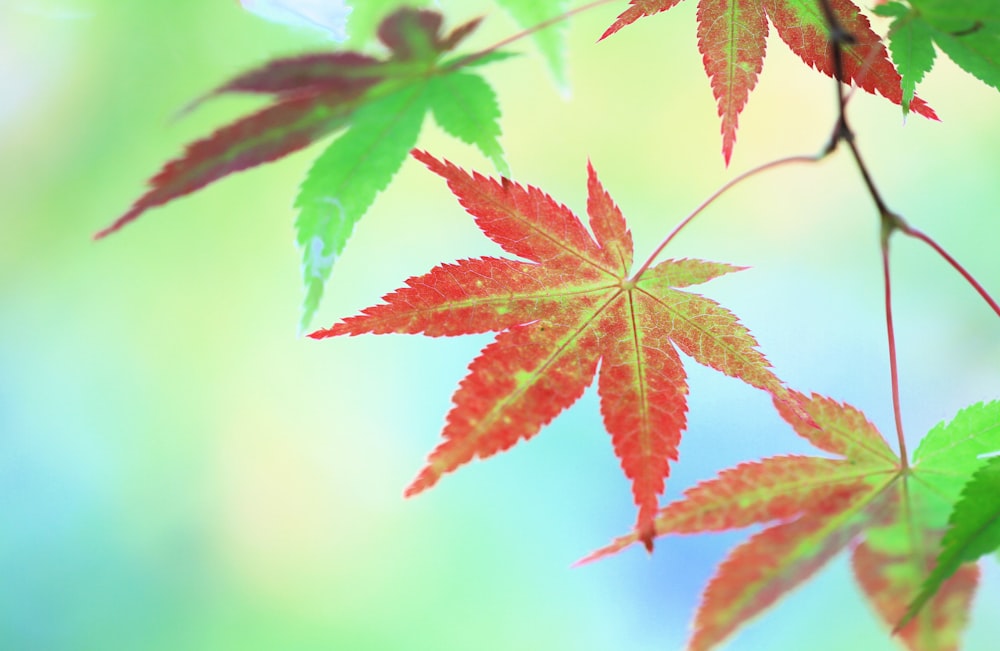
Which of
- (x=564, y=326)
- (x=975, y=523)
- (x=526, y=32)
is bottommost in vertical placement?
(x=975, y=523)

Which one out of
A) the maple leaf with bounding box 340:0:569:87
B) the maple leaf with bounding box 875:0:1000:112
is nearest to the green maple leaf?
the maple leaf with bounding box 875:0:1000:112

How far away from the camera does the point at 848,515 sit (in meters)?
0.54

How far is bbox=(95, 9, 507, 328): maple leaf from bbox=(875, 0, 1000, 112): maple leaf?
0.76ft

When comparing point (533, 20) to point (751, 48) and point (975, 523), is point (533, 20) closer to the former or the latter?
point (751, 48)

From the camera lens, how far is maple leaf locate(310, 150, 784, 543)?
0.46 m

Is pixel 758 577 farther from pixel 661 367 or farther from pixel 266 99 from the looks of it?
pixel 266 99

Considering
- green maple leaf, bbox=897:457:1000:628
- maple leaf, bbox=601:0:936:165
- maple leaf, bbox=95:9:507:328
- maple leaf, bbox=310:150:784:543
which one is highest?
maple leaf, bbox=601:0:936:165

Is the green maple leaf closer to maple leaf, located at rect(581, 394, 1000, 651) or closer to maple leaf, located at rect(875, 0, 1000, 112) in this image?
maple leaf, located at rect(581, 394, 1000, 651)

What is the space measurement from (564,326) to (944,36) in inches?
11.2

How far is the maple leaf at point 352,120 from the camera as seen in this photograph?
14.6 inches

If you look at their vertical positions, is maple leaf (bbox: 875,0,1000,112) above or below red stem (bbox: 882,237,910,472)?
above

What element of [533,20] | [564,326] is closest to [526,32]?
[533,20]

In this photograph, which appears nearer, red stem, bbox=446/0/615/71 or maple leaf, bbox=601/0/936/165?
red stem, bbox=446/0/615/71

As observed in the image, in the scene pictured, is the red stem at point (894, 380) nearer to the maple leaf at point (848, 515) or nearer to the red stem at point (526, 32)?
the maple leaf at point (848, 515)
